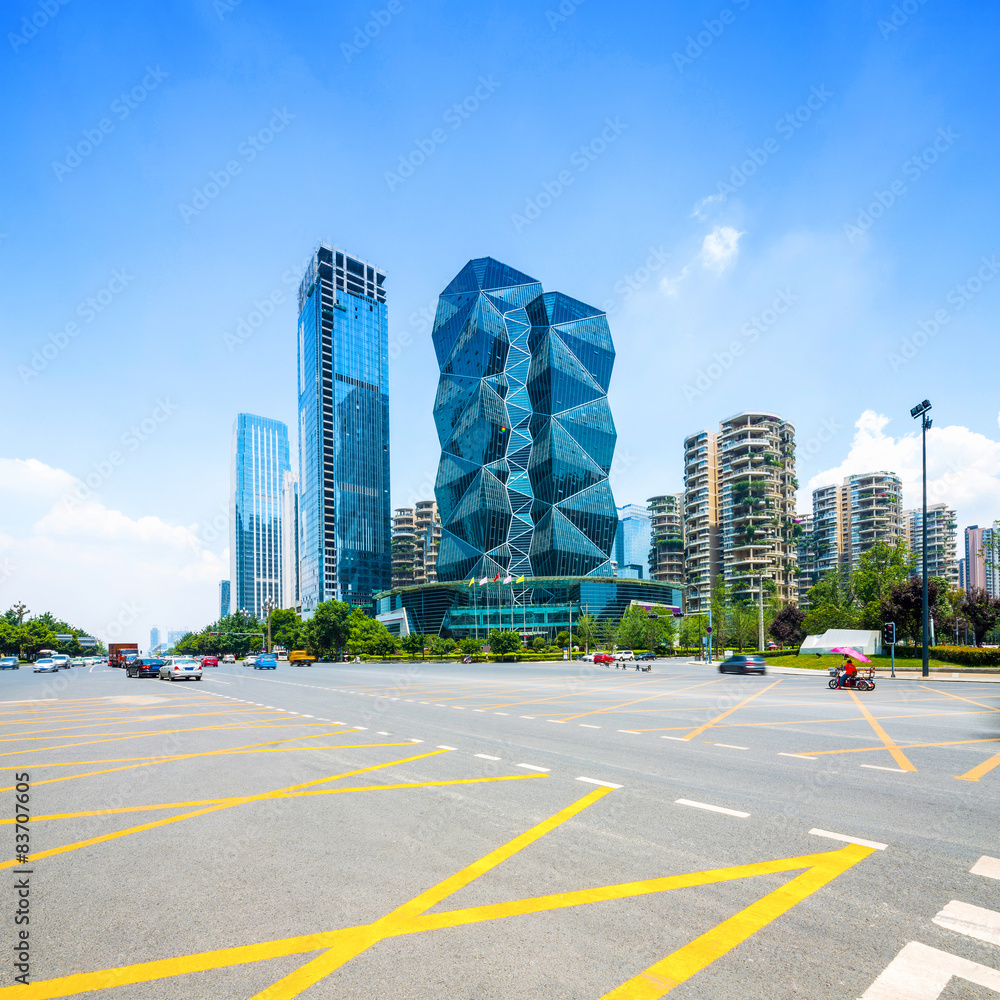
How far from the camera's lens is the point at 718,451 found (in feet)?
406

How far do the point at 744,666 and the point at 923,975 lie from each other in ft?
132

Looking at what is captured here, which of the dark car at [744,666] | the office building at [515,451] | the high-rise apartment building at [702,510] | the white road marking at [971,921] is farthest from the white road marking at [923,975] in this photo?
the high-rise apartment building at [702,510]

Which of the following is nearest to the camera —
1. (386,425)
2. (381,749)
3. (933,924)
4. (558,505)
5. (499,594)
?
(933,924)

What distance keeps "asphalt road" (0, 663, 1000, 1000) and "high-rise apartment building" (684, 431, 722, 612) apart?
11635 centimetres

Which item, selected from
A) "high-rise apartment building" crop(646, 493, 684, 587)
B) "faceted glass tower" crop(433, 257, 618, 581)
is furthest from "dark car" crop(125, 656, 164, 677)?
"high-rise apartment building" crop(646, 493, 684, 587)

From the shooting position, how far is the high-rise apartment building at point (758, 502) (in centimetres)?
10875

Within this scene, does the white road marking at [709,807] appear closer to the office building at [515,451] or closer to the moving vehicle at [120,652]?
the moving vehicle at [120,652]

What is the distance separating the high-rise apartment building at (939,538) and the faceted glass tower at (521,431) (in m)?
78.7

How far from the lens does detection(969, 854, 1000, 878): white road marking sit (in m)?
5.68

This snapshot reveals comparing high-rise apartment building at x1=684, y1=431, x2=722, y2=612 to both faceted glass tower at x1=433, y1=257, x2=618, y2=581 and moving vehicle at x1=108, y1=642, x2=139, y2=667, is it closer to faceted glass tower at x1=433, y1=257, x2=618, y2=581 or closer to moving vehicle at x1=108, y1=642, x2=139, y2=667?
faceted glass tower at x1=433, y1=257, x2=618, y2=581

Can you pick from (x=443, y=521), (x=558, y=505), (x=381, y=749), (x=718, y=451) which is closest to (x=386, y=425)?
(x=443, y=521)

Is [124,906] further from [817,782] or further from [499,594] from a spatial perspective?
[499,594]

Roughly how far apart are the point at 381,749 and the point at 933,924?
9004 mm

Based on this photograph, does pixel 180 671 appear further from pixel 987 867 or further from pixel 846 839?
pixel 987 867
